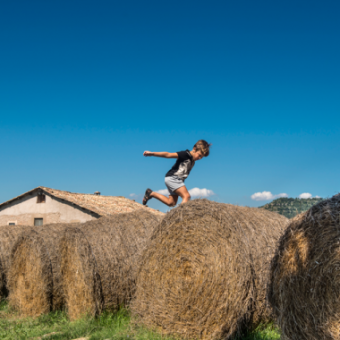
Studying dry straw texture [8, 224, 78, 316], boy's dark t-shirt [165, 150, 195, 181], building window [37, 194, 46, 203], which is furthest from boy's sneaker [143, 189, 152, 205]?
building window [37, 194, 46, 203]

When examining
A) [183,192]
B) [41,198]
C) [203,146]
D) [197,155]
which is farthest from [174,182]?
[41,198]

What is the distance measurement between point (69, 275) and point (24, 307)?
1.71 metres

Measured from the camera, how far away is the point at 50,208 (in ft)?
71.0

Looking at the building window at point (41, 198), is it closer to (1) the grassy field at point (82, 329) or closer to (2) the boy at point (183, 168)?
(1) the grassy field at point (82, 329)

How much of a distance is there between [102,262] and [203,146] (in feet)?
9.92

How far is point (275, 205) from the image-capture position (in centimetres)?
783

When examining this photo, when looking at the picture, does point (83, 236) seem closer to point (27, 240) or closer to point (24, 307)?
point (27, 240)

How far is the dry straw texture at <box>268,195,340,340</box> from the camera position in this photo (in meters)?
3.60

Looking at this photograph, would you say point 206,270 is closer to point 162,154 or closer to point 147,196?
point 162,154

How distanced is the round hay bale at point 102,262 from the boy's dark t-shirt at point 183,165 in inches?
43.4

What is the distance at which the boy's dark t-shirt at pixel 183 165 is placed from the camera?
7.18 m

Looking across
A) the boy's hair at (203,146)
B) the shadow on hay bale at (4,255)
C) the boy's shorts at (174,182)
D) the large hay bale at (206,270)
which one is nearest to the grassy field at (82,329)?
the large hay bale at (206,270)

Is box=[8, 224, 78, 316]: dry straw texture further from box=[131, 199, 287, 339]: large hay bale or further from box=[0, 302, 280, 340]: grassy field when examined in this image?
box=[131, 199, 287, 339]: large hay bale

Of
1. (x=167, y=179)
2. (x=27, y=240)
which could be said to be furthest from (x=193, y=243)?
(x=27, y=240)
